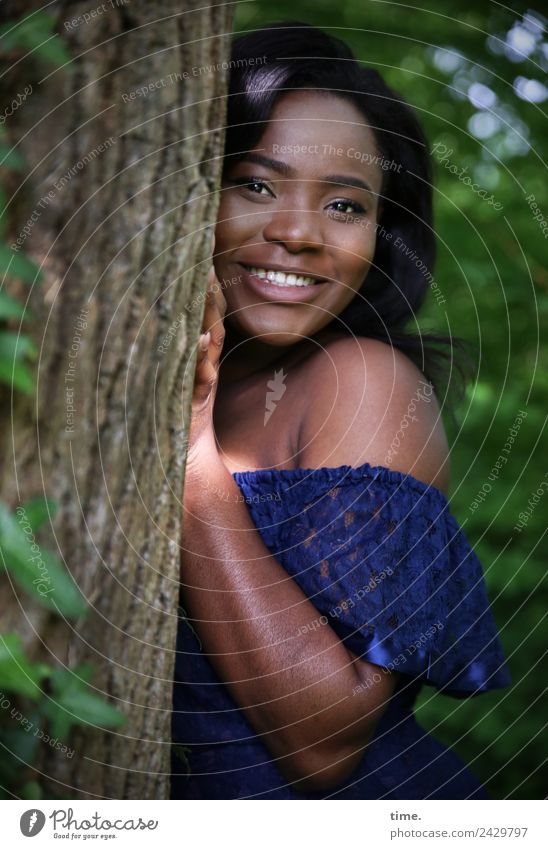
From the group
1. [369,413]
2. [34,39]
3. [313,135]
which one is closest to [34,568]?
[34,39]

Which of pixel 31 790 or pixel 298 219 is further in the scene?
pixel 298 219

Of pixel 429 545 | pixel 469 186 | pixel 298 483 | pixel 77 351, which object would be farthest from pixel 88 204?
pixel 469 186

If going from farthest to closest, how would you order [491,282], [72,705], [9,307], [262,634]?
[491,282] → [262,634] → [72,705] → [9,307]

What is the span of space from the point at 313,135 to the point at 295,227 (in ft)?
0.32

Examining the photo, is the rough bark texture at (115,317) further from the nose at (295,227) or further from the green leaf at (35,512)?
the nose at (295,227)

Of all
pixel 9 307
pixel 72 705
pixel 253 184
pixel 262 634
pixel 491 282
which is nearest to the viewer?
pixel 9 307

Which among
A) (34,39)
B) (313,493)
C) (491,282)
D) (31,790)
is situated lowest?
(31,790)

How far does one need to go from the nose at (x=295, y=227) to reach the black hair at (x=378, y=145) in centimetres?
8

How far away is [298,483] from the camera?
0.90m

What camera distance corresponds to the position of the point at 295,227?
95 cm

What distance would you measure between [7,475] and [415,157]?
701mm

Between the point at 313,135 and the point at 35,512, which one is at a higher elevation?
the point at 313,135

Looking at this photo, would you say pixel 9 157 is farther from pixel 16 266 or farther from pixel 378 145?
pixel 378 145
